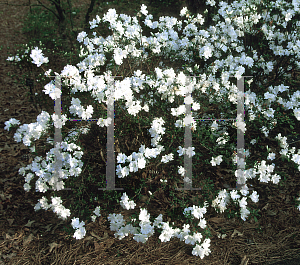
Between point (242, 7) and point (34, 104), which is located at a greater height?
point (242, 7)

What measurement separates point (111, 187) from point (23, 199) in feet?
3.49

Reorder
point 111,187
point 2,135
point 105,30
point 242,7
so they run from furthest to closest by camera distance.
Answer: point 105,30
point 2,135
point 242,7
point 111,187

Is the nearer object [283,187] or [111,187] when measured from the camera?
[111,187]

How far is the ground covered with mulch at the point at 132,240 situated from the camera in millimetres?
2457

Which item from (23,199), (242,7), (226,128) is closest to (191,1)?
(242,7)

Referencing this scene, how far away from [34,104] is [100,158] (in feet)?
6.05

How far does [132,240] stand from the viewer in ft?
8.50

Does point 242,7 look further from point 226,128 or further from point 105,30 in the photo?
point 105,30

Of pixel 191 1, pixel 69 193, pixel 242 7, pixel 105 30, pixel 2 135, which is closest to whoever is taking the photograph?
pixel 69 193

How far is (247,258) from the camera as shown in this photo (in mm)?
2457

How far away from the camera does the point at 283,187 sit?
10.3 feet

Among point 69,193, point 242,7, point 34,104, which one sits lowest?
point 69,193

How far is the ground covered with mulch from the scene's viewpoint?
8.06ft

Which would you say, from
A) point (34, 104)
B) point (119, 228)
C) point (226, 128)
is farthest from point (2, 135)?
point (226, 128)
